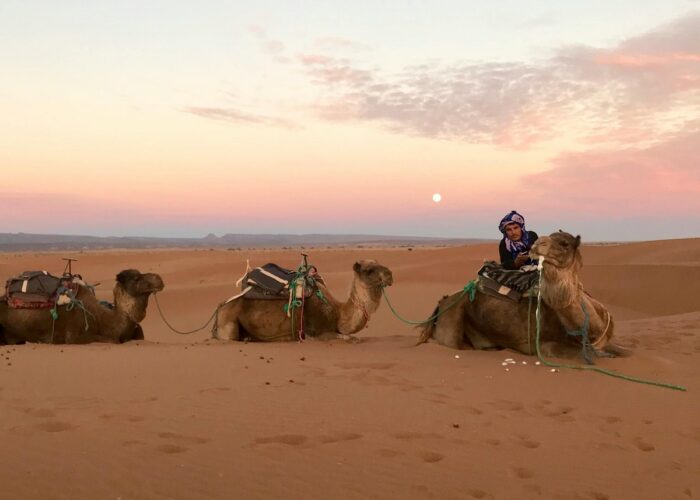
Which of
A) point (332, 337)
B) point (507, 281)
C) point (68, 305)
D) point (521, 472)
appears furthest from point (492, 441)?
point (68, 305)

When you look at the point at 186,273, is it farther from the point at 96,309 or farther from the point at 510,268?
the point at 510,268

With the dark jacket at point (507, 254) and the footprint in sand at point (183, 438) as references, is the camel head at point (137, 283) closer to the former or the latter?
the dark jacket at point (507, 254)

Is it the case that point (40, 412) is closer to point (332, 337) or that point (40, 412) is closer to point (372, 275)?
point (332, 337)

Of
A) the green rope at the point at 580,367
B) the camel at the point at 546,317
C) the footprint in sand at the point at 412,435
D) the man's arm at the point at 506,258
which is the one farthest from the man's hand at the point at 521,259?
the footprint in sand at the point at 412,435

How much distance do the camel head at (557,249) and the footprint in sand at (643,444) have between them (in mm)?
2408

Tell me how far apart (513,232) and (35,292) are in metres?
7.17

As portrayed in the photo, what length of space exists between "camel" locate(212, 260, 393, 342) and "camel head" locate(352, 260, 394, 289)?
17mm

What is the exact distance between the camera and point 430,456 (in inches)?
150

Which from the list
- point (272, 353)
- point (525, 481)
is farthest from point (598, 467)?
point (272, 353)

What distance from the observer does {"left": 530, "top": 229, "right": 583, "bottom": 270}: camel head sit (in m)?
6.29

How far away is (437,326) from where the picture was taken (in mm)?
8430

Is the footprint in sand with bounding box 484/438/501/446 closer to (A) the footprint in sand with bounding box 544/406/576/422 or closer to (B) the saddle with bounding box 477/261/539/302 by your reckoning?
(A) the footprint in sand with bounding box 544/406/576/422

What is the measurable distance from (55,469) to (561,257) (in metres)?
5.12

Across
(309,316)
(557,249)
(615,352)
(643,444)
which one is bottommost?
(643,444)
